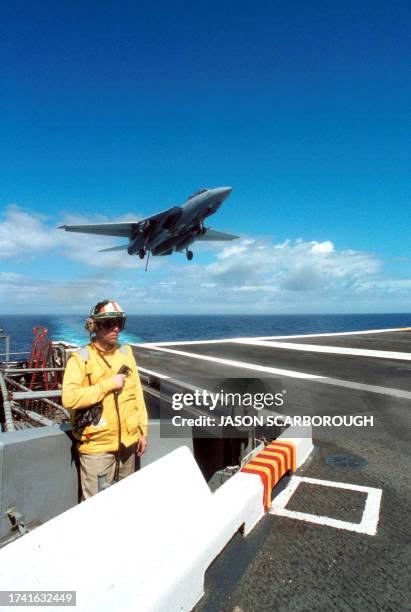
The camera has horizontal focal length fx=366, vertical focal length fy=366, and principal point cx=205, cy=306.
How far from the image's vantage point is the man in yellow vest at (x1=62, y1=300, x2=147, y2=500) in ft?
11.0

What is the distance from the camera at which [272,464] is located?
4.11 meters

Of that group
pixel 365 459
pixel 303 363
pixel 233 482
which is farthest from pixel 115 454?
pixel 303 363

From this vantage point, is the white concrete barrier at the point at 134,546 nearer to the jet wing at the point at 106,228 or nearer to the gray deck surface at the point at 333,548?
the gray deck surface at the point at 333,548

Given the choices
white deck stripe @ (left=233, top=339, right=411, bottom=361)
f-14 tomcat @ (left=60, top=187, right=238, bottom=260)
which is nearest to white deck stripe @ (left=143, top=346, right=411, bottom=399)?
white deck stripe @ (left=233, top=339, right=411, bottom=361)

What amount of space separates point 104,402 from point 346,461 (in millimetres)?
3624

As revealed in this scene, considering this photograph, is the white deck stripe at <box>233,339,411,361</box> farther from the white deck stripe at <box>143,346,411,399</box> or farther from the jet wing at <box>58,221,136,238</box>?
the jet wing at <box>58,221,136,238</box>

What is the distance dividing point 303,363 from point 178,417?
31.0ft

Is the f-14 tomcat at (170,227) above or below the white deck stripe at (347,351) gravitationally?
above

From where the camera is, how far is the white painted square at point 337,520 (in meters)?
3.52

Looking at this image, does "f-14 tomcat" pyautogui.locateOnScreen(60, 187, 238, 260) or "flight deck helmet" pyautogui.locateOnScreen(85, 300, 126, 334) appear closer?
"flight deck helmet" pyautogui.locateOnScreen(85, 300, 126, 334)

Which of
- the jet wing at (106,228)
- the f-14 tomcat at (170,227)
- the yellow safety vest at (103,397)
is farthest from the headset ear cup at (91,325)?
the jet wing at (106,228)

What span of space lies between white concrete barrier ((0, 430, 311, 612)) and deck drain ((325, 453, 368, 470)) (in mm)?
2346

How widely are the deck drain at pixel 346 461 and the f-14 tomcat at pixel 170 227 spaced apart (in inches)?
842

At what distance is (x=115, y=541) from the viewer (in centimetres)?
236
